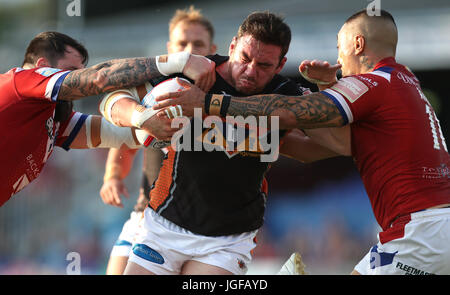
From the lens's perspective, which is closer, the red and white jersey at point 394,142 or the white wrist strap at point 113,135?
the red and white jersey at point 394,142

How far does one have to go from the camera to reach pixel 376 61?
3672 mm

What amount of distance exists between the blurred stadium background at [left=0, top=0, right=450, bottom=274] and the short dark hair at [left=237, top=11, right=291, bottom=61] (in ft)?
21.6

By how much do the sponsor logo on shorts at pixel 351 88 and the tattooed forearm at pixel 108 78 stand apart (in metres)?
1.20

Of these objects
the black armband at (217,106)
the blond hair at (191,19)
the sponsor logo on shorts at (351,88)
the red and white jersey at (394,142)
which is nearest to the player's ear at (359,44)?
the red and white jersey at (394,142)

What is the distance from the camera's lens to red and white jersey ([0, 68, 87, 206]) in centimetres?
351

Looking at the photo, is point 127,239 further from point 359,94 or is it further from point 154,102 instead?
point 359,94

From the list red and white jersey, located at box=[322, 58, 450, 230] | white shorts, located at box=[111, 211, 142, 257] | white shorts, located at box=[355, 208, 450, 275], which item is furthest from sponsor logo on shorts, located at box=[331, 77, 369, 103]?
white shorts, located at box=[111, 211, 142, 257]

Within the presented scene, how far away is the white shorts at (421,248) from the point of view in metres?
3.22

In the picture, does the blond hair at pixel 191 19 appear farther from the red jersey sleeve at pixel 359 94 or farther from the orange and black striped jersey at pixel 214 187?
the red jersey sleeve at pixel 359 94

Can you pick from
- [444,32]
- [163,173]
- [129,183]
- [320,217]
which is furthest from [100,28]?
[163,173]

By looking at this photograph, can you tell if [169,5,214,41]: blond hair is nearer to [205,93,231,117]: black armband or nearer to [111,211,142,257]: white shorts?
[111,211,142,257]: white shorts

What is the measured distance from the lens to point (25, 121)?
3678 mm

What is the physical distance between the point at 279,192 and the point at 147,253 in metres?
7.65

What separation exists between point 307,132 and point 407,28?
706 centimetres
